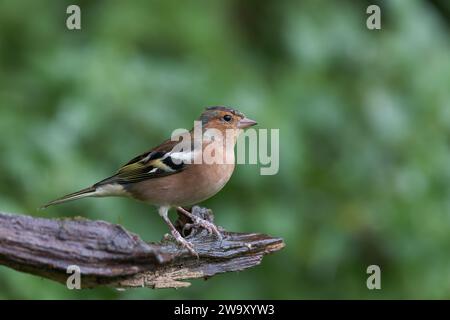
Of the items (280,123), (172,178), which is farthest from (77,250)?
(280,123)

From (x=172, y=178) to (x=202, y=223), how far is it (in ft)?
1.47

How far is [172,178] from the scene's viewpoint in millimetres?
5742

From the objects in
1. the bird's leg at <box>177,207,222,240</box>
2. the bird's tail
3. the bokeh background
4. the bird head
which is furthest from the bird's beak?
the bird's tail

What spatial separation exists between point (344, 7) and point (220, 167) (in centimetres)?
332

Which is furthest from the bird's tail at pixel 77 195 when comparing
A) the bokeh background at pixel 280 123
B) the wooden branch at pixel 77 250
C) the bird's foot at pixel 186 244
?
the wooden branch at pixel 77 250

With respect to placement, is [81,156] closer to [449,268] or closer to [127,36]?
[127,36]

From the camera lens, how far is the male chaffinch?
5691 mm

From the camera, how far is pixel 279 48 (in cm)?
866

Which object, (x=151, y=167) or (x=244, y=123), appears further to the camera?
(x=244, y=123)

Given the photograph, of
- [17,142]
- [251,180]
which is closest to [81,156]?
[17,142]

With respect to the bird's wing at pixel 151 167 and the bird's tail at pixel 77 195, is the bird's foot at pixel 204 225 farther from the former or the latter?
the bird's tail at pixel 77 195

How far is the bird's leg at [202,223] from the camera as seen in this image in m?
5.22

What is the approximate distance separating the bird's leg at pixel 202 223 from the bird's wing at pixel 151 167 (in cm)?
34

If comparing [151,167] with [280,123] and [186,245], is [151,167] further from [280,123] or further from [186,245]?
[280,123]
